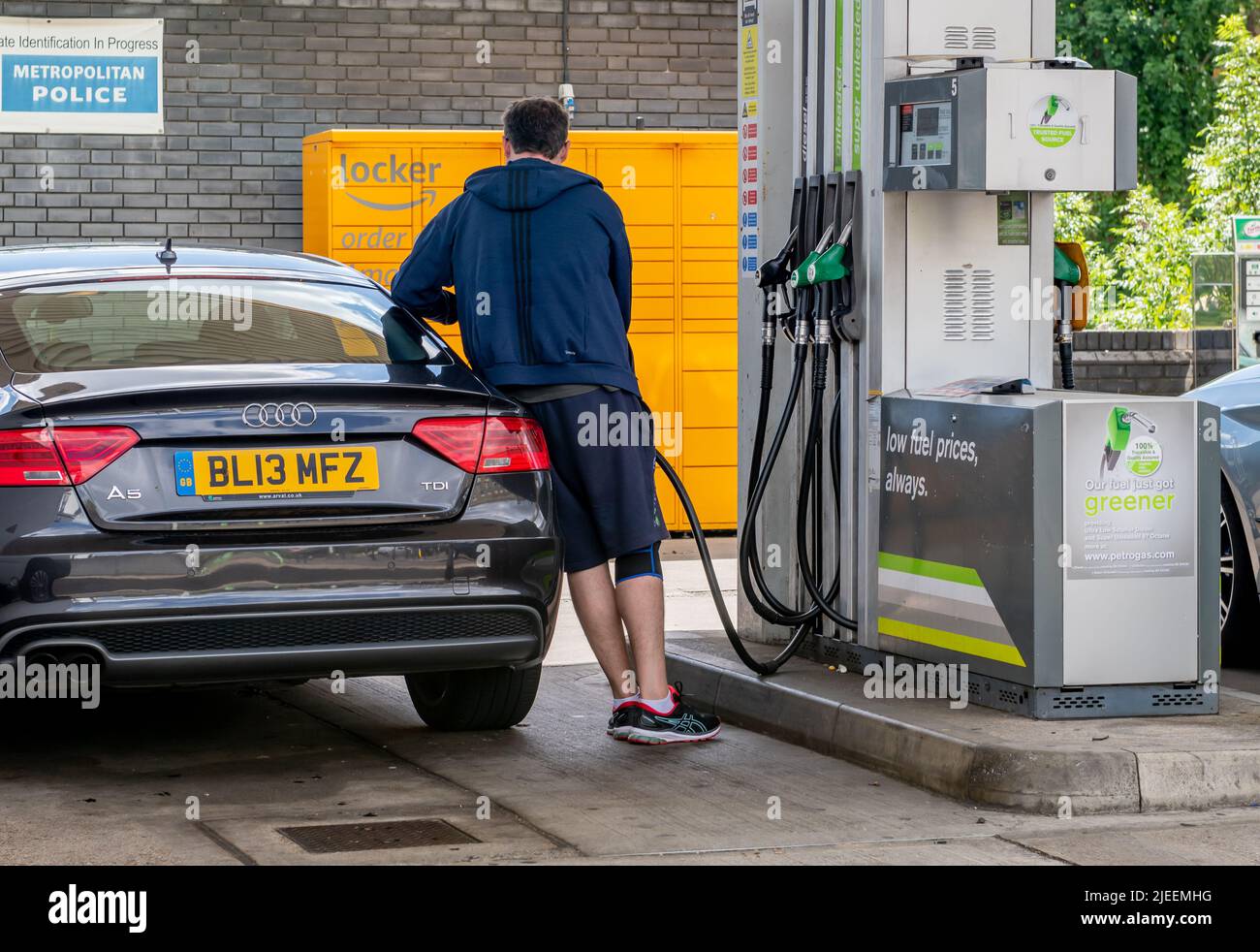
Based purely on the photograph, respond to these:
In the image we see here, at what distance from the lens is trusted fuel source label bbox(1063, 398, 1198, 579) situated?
5.91m

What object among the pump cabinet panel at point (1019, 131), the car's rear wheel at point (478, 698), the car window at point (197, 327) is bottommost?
the car's rear wheel at point (478, 698)

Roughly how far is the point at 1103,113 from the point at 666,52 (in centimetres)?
813

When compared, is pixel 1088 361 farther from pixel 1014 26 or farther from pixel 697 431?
pixel 1014 26

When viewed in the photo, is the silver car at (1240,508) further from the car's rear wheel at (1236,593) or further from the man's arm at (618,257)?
the man's arm at (618,257)

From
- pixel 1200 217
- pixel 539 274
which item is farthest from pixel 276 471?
pixel 1200 217

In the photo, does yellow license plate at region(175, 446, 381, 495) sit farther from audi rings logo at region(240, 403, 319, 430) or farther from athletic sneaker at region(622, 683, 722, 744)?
athletic sneaker at region(622, 683, 722, 744)

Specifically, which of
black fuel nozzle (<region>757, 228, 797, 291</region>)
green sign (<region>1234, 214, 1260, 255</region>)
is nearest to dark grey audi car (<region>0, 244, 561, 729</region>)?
black fuel nozzle (<region>757, 228, 797, 291</region>)

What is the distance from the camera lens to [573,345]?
618 centimetres

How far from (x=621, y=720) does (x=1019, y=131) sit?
7.39 feet

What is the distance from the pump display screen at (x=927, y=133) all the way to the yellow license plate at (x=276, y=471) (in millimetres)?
2070

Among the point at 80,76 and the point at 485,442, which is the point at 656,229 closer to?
the point at 80,76

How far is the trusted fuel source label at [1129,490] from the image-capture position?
5.91 m

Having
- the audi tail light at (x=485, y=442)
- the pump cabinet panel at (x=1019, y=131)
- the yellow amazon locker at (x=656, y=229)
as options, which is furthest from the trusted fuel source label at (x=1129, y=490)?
the yellow amazon locker at (x=656, y=229)
